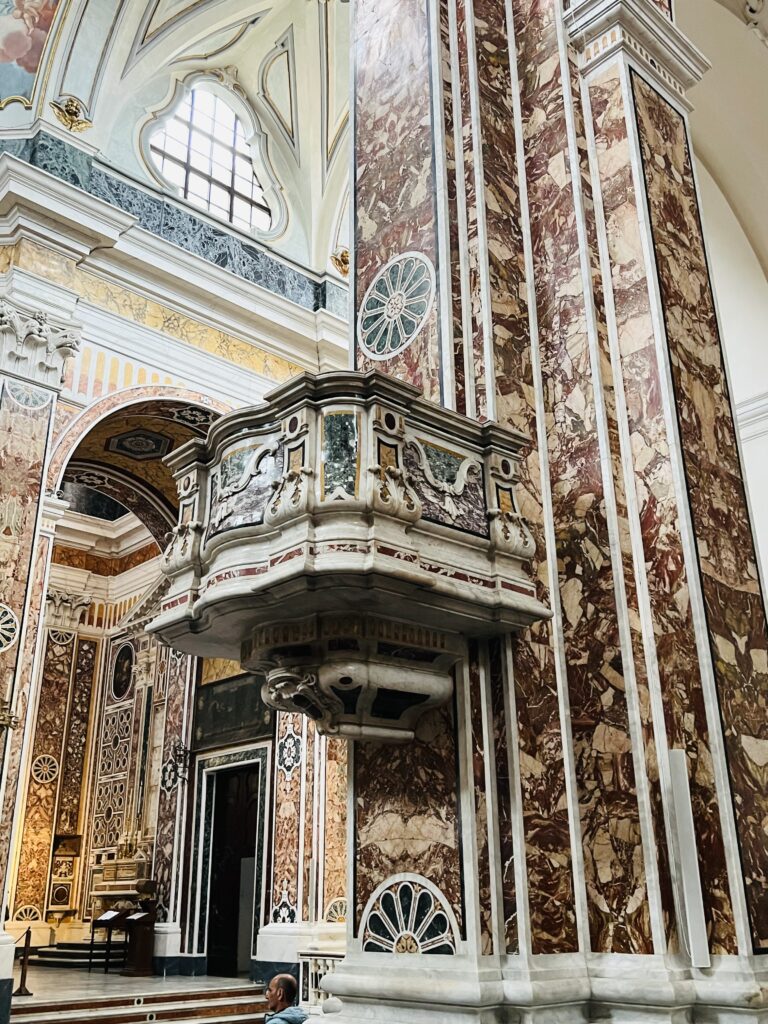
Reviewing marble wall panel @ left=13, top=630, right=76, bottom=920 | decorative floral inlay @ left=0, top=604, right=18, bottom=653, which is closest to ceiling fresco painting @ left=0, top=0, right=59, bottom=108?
decorative floral inlay @ left=0, top=604, right=18, bottom=653

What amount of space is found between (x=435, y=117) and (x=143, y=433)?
7925mm

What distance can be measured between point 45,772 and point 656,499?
13.3m

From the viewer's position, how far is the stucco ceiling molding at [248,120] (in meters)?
12.2

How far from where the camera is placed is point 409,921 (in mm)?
3891

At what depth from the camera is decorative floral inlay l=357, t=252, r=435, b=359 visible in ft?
15.6

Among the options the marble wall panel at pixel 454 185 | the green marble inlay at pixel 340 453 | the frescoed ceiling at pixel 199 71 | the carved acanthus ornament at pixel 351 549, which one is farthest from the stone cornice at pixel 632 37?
the frescoed ceiling at pixel 199 71

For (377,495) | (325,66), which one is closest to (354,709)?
(377,495)

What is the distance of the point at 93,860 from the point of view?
14852mm

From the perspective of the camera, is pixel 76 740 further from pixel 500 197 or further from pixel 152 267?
pixel 500 197

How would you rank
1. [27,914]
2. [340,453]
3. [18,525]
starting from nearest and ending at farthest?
[340,453] < [18,525] < [27,914]

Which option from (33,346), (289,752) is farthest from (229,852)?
(33,346)

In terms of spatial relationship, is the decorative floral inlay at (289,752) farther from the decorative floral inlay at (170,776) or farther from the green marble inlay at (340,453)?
the green marble inlay at (340,453)

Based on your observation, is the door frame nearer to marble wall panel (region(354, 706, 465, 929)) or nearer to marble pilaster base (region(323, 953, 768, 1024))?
marble wall panel (region(354, 706, 465, 929))

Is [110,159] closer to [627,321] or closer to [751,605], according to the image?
[627,321]
